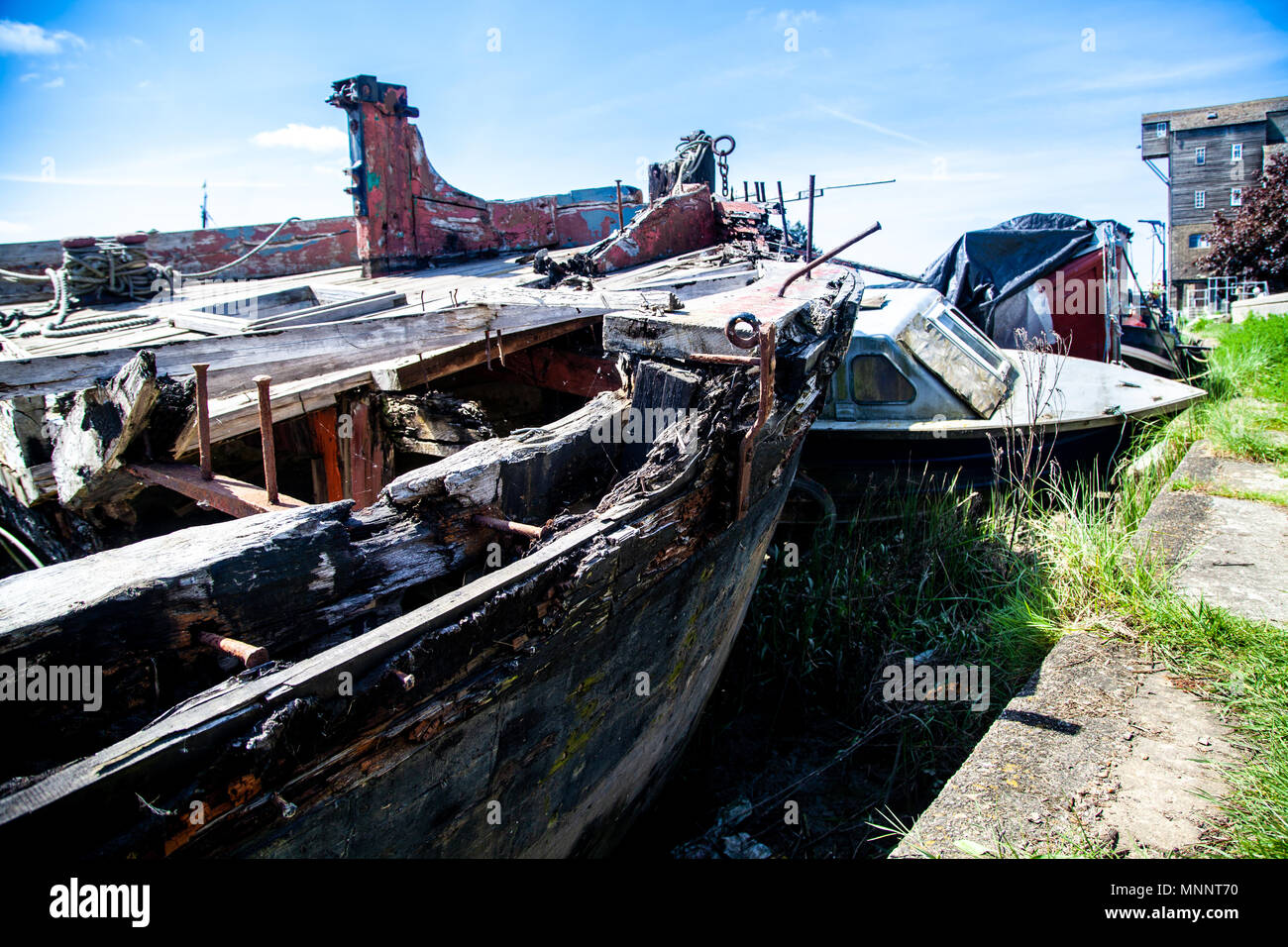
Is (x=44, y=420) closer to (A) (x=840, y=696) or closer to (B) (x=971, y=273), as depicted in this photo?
(A) (x=840, y=696)

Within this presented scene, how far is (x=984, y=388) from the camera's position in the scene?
645cm

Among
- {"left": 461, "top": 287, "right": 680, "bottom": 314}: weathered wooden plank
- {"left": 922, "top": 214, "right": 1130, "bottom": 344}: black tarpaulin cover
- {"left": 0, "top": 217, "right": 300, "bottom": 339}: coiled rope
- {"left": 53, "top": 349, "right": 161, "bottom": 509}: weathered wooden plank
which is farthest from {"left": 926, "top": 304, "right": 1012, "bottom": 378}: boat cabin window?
{"left": 0, "top": 217, "right": 300, "bottom": 339}: coiled rope

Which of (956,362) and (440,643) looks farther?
(956,362)

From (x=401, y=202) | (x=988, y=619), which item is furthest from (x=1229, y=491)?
(x=401, y=202)

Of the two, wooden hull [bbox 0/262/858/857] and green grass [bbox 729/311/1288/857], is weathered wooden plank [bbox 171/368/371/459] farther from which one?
green grass [bbox 729/311/1288/857]

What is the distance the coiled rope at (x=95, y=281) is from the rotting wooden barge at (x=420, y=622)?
116 inches

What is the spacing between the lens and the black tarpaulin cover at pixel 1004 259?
30.9 ft

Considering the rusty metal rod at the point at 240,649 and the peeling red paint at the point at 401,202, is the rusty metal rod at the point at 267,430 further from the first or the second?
the peeling red paint at the point at 401,202

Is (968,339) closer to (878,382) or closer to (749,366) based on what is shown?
(878,382)

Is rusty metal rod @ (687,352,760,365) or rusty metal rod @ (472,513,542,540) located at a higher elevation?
rusty metal rod @ (687,352,760,365)

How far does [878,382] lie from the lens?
21.4ft

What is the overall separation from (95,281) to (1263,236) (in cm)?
2589

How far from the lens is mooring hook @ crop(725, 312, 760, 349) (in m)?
2.89

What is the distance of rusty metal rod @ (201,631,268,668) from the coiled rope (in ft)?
15.2
